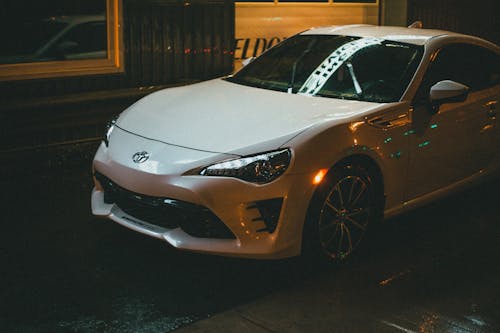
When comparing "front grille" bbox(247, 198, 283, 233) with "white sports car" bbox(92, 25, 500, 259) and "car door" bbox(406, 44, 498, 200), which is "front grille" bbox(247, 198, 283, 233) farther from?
"car door" bbox(406, 44, 498, 200)

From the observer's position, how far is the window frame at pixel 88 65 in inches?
313

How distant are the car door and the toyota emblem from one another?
6.10ft

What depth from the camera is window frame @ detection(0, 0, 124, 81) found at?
7945mm

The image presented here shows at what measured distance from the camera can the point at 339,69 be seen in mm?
6168

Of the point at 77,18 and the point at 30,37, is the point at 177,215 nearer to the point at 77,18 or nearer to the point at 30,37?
the point at 30,37

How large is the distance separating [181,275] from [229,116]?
1.14m

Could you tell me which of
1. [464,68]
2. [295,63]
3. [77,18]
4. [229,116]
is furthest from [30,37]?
[464,68]

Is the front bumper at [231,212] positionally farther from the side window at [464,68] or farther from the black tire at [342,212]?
the side window at [464,68]

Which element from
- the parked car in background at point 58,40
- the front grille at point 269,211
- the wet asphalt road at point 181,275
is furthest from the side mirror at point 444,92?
the parked car in background at point 58,40

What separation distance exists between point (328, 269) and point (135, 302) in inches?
51.1

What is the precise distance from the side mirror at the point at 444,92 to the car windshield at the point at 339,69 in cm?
21

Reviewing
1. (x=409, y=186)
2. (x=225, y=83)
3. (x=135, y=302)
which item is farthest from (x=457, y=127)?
(x=135, y=302)

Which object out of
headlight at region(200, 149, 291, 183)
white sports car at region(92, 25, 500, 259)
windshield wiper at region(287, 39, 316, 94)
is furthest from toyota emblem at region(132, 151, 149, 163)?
windshield wiper at region(287, 39, 316, 94)

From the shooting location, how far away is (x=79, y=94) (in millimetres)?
8219
